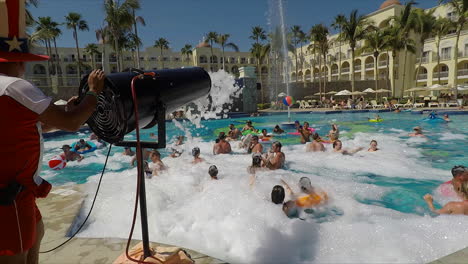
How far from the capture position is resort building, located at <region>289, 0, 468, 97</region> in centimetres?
4059

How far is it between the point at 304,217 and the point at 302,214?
0.08 m

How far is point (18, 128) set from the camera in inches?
61.3

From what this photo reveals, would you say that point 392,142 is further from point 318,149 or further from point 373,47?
point 373,47

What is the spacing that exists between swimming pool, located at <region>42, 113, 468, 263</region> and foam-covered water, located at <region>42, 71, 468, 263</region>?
0.02 metres

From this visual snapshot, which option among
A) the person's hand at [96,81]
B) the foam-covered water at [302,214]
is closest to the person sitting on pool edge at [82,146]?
the foam-covered water at [302,214]

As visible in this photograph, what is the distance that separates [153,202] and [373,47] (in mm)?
42625

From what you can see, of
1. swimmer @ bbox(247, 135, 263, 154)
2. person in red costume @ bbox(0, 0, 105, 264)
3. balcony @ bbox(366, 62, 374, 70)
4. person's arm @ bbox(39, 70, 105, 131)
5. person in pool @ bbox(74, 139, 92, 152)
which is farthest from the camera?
balcony @ bbox(366, 62, 374, 70)

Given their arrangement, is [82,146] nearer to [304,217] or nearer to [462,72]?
[304,217]

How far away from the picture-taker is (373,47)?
39.8m

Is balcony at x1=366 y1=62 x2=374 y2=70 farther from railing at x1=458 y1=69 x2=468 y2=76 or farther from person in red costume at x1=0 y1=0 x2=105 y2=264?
person in red costume at x1=0 y1=0 x2=105 y2=264

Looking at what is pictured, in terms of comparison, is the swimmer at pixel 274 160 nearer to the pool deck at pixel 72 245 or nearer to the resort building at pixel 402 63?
the pool deck at pixel 72 245

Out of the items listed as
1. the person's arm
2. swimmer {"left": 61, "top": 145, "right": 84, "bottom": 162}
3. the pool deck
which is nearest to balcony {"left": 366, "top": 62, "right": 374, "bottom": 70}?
swimmer {"left": 61, "top": 145, "right": 84, "bottom": 162}

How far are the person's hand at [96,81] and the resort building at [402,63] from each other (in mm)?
43998

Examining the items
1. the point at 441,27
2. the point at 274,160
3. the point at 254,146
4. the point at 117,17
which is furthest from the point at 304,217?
the point at 441,27
